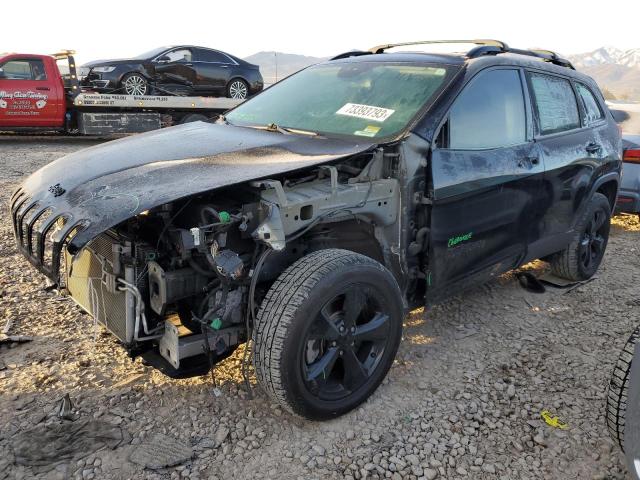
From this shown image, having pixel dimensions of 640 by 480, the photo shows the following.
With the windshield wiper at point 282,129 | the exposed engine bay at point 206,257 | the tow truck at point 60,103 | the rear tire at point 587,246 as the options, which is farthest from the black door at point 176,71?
the exposed engine bay at point 206,257

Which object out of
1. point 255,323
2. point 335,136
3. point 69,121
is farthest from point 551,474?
point 69,121

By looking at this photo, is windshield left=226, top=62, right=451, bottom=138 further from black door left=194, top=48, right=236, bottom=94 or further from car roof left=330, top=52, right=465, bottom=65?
black door left=194, top=48, right=236, bottom=94

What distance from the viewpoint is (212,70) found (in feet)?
42.4

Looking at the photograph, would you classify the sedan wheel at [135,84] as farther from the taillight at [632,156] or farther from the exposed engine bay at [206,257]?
the exposed engine bay at [206,257]

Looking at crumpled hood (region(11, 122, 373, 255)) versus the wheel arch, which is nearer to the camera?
crumpled hood (region(11, 122, 373, 255))

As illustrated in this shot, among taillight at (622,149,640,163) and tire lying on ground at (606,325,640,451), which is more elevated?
taillight at (622,149,640,163)

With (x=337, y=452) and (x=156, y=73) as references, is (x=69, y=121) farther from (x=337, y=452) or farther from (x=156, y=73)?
(x=337, y=452)

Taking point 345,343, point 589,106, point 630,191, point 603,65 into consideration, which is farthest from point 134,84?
point 603,65

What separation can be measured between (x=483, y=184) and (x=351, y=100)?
96 centimetres

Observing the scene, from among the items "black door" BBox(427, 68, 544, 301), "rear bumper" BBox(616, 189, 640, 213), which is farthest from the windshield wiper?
"rear bumper" BBox(616, 189, 640, 213)

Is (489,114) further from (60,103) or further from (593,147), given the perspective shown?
(60,103)

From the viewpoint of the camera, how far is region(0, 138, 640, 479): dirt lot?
2.48 meters

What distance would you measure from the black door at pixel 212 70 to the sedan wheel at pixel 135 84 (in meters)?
1.28

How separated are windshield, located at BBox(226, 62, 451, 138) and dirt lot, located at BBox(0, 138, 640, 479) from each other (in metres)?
1.43
